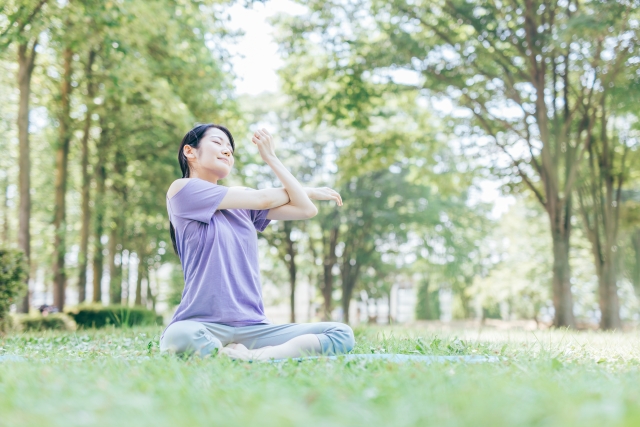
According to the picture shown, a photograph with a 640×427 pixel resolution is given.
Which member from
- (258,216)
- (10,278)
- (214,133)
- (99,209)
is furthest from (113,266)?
(214,133)

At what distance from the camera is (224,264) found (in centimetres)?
362

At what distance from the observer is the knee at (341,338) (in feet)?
11.9

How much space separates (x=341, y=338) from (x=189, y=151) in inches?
67.6

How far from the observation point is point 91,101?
12656 mm

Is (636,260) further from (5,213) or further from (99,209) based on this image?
(5,213)

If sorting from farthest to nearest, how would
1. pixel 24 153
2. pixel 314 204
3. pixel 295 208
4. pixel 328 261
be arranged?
pixel 328 261 < pixel 24 153 < pixel 314 204 < pixel 295 208

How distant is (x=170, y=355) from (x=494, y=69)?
1075 centimetres

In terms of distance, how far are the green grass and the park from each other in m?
0.02

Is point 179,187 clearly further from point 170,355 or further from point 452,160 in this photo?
point 452,160

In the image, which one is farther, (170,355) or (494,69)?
(494,69)

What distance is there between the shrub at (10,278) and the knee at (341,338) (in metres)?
5.50

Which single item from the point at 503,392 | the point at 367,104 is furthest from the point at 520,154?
the point at 503,392

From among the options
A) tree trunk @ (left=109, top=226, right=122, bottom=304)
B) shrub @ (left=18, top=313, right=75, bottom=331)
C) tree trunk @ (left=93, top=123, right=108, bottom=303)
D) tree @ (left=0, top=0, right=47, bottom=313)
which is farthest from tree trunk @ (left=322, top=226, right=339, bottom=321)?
shrub @ (left=18, top=313, right=75, bottom=331)

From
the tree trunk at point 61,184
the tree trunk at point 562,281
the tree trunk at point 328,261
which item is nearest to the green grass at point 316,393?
the tree trunk at point 562,281
